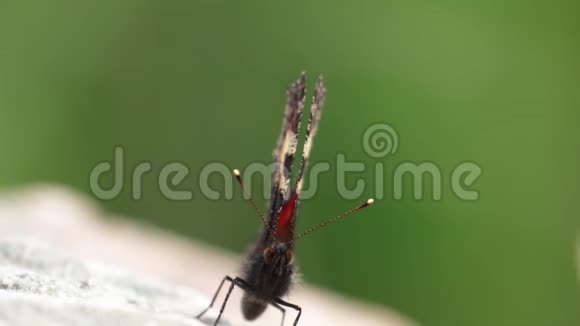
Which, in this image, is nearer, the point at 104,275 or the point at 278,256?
the point at 278,256

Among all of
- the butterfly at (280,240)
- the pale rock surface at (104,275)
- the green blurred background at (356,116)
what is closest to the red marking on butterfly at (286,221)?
the butterfly at (280,240)

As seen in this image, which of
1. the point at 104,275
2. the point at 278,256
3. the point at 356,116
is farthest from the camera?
the point at 356,116

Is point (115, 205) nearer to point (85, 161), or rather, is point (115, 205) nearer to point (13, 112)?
Result: point (85, 161)

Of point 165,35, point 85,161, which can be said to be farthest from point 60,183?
point 165,35

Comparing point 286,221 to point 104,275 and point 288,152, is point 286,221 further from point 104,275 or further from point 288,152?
point 104,275

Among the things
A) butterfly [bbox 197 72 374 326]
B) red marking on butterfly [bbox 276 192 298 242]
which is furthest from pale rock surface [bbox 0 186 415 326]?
red marking on butterfly [bbox 276 192 298 242]

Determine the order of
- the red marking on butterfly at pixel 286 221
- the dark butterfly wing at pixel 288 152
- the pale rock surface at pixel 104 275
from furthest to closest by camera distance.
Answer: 1. the dark butterfly wing at pixel 288 152
2. the red marking on butterfly at pixel 286 221
3. the pale rock surface at pixel 104 275

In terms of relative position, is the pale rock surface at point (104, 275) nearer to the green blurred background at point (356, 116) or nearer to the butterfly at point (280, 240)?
the butterfly at point (280, 240)

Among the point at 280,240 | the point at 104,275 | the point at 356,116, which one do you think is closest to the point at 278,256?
the point at 280,240
